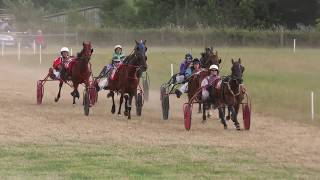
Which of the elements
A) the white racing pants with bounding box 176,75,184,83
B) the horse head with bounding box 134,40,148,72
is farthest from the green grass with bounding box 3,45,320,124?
the horse head with bounding box 134,40,148,72

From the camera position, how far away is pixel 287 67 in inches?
1785

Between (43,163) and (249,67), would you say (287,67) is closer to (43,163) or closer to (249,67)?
(249,67)

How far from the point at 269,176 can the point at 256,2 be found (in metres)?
69.0

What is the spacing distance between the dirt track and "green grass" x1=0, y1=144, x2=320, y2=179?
755mm

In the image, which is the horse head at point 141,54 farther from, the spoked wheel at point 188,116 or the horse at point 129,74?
the spoked wheel at point 188,116

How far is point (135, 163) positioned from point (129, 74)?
8.10m

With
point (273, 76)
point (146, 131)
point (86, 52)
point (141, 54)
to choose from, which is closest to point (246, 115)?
point (146, 131)

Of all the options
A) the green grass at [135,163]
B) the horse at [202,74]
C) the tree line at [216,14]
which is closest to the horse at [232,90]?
the horse at [202,74]

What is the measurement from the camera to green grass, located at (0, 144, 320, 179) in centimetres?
1242

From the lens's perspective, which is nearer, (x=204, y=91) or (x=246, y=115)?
(x=246, y=115)

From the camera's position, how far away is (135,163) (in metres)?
13.6

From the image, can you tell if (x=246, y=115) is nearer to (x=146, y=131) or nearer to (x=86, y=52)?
(x=146, y=131)

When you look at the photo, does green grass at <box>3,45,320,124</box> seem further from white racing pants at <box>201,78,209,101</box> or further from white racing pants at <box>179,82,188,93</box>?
white racing pants at <box>201,78,209,101</box>

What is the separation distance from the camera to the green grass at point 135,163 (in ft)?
40.8
